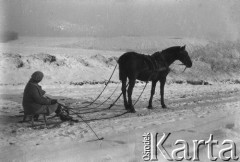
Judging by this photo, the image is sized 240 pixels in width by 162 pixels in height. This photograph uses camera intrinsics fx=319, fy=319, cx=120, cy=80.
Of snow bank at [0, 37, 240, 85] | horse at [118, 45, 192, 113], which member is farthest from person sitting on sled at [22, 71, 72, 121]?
snow bank at [0, 37, 240, 85]

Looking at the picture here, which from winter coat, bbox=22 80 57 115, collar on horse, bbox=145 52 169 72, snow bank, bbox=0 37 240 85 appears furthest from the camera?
snow bank, bbox=0 37 240 85

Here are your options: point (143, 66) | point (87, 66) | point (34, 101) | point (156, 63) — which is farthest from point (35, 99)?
point (87, 66)

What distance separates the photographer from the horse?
1032 cm

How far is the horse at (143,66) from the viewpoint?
406 inches

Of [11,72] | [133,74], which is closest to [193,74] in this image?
[11,72]

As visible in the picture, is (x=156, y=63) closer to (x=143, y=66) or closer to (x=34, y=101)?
(x=143, y=66)

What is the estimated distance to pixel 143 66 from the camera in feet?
34.7

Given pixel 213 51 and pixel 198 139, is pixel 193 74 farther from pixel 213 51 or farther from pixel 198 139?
pixel 198 139

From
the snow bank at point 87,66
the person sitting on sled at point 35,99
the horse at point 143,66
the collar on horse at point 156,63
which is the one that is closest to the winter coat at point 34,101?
the person sitting on sled at point 35,99

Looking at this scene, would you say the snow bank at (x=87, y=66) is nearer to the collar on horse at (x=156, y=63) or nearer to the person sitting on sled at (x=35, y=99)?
the collar on horse at (x=156, y=63)

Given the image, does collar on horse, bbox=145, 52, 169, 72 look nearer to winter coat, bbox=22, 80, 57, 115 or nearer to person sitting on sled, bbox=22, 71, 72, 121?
person sitting on sled, bbox=22, 71, 72, 121

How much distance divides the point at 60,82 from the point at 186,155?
13.9 metres

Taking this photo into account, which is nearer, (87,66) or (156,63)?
(156,63)

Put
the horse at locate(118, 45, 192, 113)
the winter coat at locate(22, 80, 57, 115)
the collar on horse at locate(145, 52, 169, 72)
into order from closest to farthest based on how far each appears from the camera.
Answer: the winter coat at locate(22, 80, 57, 115)
the horse at locate(118, 45, 192, 113)
the collar on horse at locate(145, 52, 169, 72)
